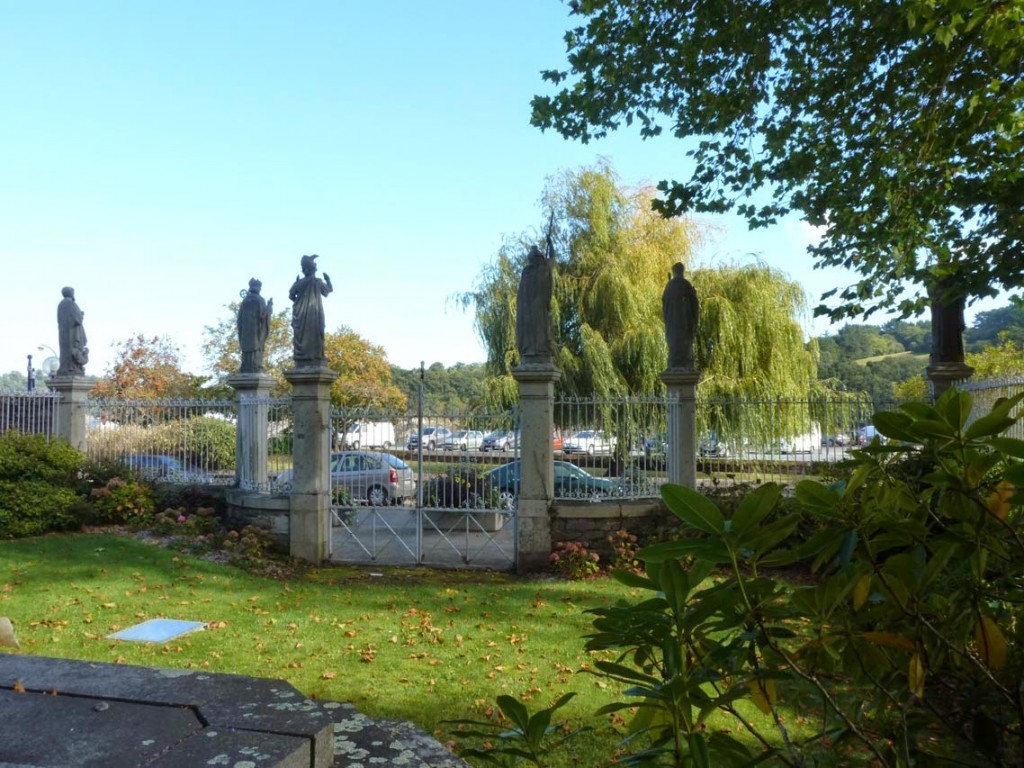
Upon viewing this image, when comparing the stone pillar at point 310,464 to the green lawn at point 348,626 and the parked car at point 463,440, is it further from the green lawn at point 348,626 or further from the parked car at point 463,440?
the parked car at point 463,440

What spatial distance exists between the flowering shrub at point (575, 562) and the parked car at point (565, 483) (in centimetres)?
74

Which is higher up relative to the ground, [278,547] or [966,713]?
[966,713]

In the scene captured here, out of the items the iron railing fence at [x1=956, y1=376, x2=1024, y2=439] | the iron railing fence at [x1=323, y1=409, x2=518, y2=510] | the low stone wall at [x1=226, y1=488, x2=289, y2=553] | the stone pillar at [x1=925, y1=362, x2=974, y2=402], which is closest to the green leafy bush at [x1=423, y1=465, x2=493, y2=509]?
the iron railing fence at [x1=323, y1=409, x2=518, y2=510]

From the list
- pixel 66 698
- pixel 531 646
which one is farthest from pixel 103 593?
pixel 66 698

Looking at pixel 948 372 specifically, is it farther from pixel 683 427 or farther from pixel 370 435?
pixel 370 435

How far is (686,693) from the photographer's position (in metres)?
1.25

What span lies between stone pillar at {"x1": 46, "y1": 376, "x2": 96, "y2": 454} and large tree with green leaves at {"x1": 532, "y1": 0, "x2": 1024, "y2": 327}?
985cm

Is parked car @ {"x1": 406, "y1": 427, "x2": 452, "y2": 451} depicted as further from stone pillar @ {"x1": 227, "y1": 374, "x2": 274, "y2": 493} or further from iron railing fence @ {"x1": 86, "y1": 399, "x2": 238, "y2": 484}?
iron railing fence @ {"x1": 86, "y1": 399, "x2": 238, "y2": 484}

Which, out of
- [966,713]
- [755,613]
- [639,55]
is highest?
[639,55]

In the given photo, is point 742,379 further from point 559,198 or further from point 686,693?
point 686,693

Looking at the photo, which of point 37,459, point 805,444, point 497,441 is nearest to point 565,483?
point 497,441

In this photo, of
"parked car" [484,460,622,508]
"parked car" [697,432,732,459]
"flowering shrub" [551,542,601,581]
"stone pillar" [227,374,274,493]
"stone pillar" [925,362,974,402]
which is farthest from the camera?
"stone pillar" [227,374,274,493]

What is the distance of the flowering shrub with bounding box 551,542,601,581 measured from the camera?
33.8 ft

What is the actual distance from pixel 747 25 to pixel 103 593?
9.52 m
